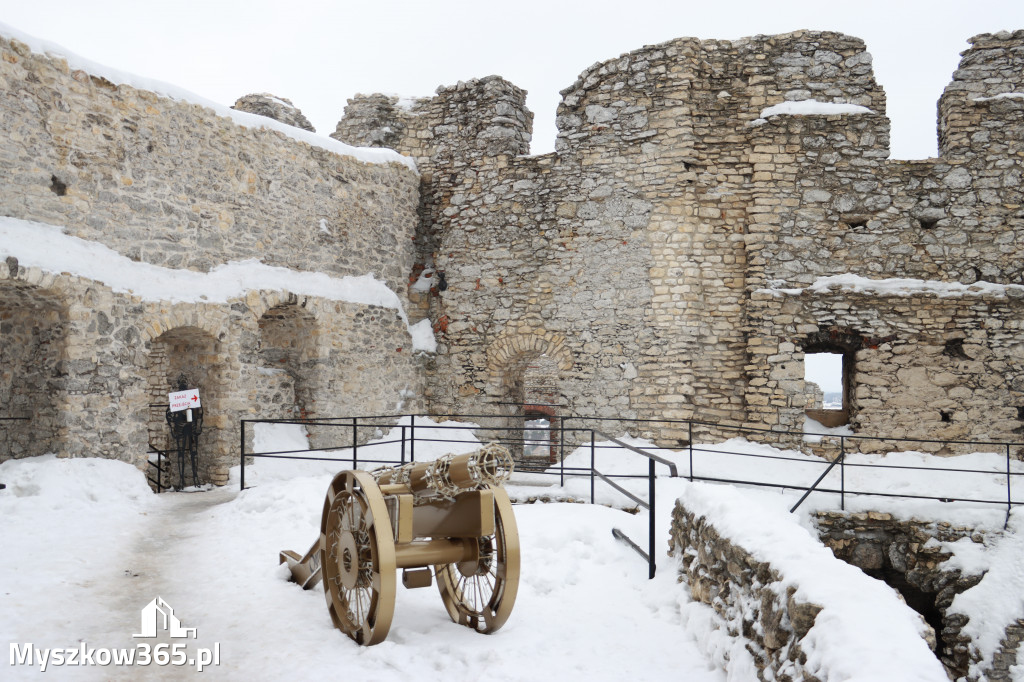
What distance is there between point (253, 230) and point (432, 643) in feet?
23.2

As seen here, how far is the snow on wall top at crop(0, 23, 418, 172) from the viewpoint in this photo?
7.43 meters

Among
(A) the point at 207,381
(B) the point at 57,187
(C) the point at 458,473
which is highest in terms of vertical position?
(B) the point at 57,187

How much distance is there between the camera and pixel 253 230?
9555 mm

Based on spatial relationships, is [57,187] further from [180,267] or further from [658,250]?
[658,250]

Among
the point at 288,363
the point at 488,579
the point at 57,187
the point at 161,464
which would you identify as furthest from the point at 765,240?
the point at 161,464

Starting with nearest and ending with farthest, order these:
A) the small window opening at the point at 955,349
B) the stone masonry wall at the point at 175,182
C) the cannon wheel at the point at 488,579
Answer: the cannon wheel at the point at 488,579 < the stone masonry wall at the point at 175,182 < the small window opening at the point at 955,349

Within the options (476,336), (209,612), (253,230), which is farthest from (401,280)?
(209,612)

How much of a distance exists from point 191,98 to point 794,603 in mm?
8804

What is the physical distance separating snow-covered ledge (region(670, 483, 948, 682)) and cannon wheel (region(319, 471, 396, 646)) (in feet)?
5.86

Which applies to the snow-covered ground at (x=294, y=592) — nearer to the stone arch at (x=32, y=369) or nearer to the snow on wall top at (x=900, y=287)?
the stone arch at (x=32, y=369)

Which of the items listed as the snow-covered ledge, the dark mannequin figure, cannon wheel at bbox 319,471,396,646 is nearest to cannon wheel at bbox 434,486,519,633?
cannon wheel at bbox 319,471,396,646

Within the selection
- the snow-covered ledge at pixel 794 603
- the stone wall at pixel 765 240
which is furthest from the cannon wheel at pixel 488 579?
the stone wall at pixel 765 240

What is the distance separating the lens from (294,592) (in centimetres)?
464

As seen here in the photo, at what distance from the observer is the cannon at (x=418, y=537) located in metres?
3.77
